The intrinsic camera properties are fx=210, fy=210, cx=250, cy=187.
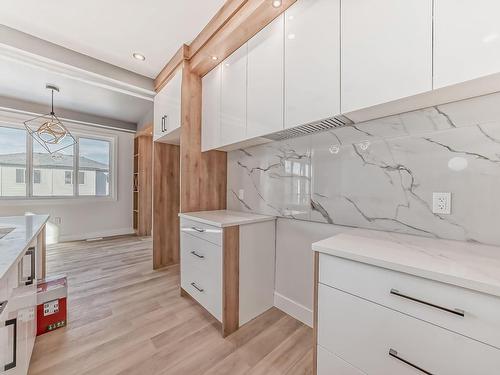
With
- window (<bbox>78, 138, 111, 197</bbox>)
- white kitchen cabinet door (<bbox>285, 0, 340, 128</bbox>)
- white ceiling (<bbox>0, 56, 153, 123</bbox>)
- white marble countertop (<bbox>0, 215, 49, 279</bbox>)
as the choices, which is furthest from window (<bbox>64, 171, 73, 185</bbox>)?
white kitchen cabinet door (<bbox>285, 0, 340, 128</bbox>)

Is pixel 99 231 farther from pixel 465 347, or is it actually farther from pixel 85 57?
pixel 465 347

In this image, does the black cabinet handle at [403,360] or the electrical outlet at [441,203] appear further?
the electrical outlet at [441,203]

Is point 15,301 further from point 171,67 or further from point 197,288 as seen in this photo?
point 171,67

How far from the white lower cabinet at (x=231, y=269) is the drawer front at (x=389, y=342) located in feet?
2.45

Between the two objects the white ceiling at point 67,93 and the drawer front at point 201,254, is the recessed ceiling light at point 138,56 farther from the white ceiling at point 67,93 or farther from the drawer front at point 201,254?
the drawer front at point 201,254

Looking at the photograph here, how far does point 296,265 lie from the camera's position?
5.76 feet

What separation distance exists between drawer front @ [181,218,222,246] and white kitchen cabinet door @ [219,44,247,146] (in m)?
0.77

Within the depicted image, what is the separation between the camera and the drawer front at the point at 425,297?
620 millimetres

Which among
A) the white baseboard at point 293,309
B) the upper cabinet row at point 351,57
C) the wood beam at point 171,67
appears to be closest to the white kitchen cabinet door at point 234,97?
the upper cabinet row at point 351,57

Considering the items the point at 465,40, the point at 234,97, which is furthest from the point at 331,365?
the point at 234,97

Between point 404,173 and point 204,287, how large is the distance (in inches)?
65.6

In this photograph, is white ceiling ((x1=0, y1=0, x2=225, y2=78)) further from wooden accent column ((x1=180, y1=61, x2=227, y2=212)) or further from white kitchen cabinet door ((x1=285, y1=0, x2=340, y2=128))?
white kitchen cabinet door ((x1=285, y1=0, x2=340, y2=128))

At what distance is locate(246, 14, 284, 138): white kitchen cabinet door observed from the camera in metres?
1.48

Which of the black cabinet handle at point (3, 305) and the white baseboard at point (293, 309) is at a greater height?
the black cabinet handle at point (3, 305)
